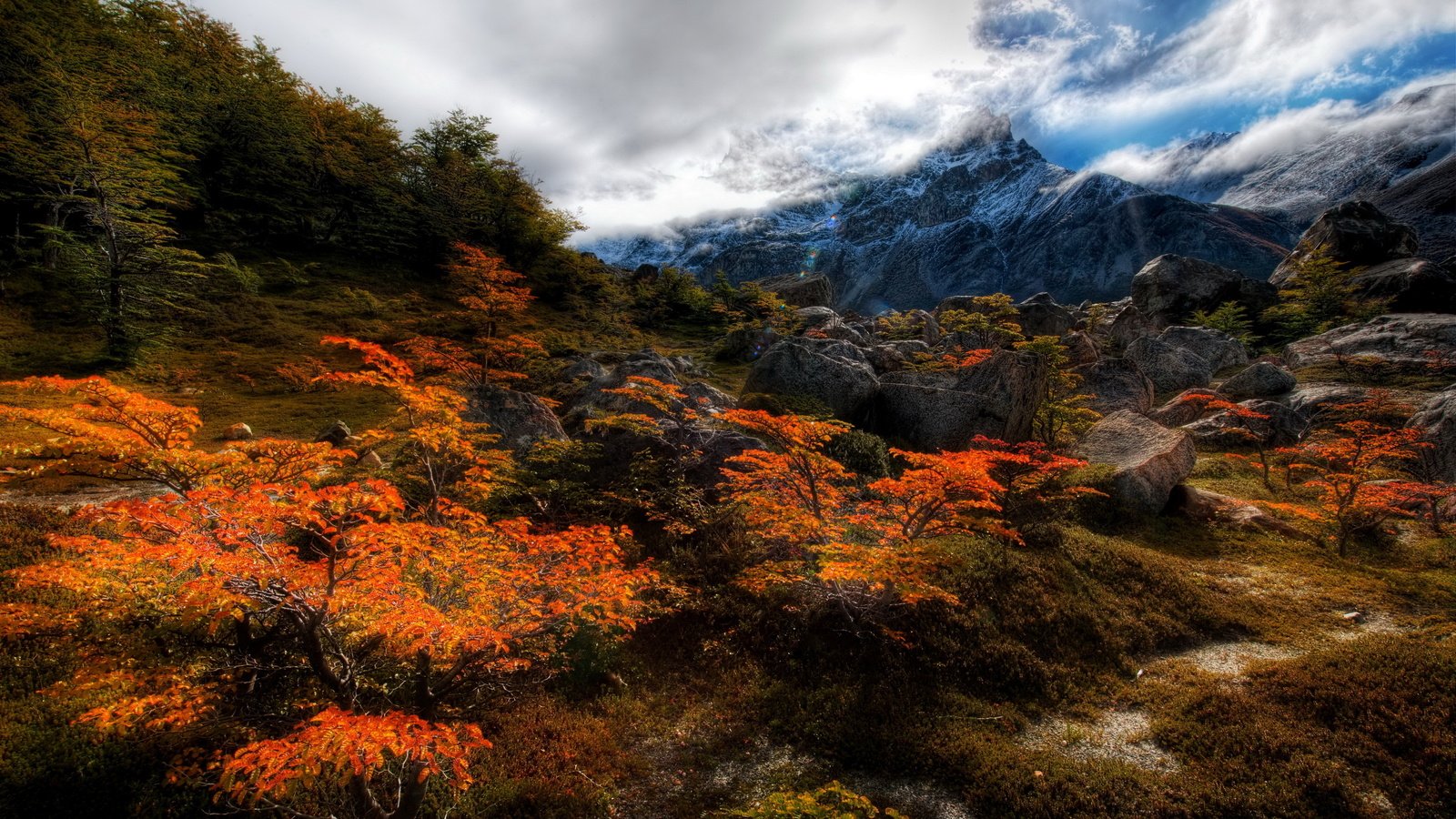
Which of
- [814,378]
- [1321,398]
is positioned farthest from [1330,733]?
[1321,398]

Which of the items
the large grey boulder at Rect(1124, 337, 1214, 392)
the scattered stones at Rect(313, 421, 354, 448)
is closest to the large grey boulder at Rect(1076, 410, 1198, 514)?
the large grey boulder at Rect(1124, 337, 1214, 392)

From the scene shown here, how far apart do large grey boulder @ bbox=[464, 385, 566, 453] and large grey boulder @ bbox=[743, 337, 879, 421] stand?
347 inches

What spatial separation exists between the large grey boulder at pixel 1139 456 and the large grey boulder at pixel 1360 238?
137 feet

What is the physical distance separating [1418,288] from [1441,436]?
35.6 metres

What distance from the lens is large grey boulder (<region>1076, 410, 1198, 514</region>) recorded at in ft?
52.5

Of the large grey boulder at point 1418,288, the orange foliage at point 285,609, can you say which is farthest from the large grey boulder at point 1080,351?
the orange foliage at point 285,609

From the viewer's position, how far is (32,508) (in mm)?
10523

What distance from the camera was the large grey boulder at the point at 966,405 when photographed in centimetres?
1861

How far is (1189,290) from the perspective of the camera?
47.0 m

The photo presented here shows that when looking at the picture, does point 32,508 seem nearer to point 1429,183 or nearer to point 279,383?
point 279,383

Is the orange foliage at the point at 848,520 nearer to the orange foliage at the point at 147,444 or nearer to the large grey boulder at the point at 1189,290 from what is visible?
the orange foliage at the point at 147,444

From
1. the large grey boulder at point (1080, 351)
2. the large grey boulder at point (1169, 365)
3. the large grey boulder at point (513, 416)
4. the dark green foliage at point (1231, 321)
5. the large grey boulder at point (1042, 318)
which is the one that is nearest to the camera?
the large grey boulder at point (513, 416)

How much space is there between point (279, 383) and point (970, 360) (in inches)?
1243

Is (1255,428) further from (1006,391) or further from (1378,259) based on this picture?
(1378,259)
